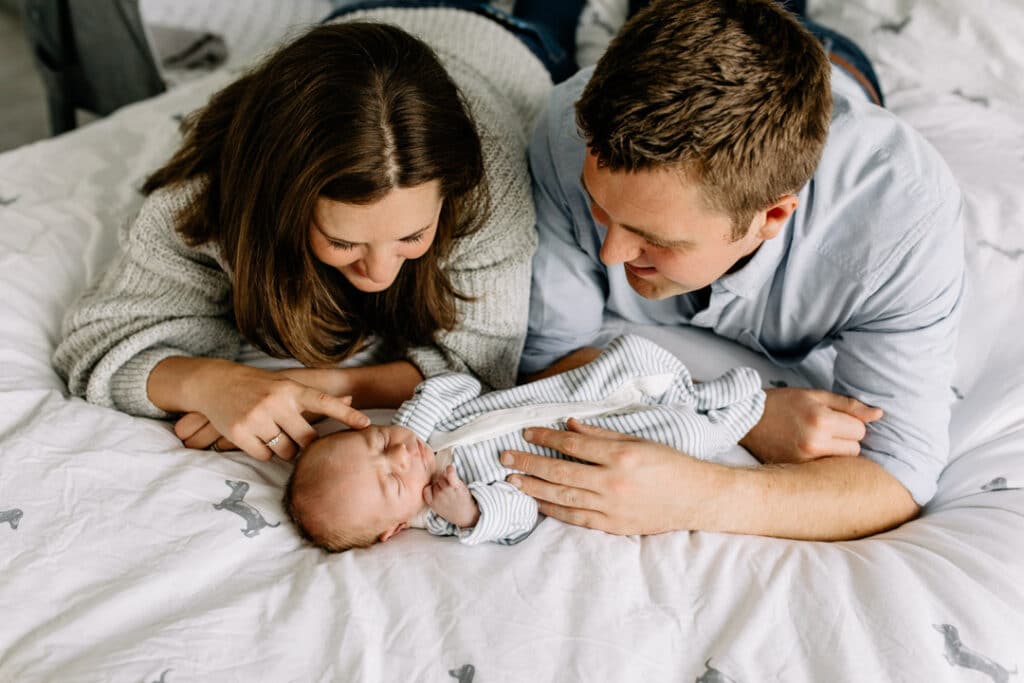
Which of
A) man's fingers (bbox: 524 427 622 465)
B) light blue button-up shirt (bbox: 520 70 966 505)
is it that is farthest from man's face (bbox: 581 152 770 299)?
man's fingers (bbox: 524 427 622 465)

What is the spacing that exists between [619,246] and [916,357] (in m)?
0.48

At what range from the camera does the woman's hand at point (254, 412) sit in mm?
1176

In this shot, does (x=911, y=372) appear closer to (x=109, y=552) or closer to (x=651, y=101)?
(x=651, y=101)

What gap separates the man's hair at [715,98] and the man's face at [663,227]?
0.02 metres

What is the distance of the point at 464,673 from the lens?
0.92m

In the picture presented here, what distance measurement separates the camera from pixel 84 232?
4.96ft

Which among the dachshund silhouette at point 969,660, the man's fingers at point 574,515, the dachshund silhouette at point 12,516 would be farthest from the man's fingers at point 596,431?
the dachshund silhouette at point 12,516

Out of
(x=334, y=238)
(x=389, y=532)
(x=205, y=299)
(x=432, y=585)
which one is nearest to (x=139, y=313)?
(x=205, y=299)

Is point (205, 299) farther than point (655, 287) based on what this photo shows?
Yes

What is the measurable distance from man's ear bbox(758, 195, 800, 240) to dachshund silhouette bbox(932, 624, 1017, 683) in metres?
0.53

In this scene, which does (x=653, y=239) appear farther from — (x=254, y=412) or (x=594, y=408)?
(x=254, y=412)

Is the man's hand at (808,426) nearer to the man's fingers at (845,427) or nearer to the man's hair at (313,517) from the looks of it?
the man's fingers at (845,427)

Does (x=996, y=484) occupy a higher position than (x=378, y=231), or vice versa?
(x=378, y=231)

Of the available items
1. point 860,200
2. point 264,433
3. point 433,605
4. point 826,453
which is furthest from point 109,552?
point 860,200
